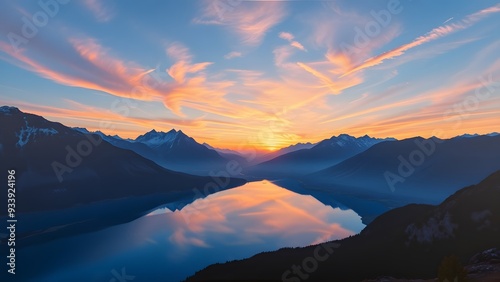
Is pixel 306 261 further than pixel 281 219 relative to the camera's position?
No

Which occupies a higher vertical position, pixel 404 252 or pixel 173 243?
pixel 404 252

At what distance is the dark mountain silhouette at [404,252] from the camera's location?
2378 inches

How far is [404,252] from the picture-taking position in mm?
70312

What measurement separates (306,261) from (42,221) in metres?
167

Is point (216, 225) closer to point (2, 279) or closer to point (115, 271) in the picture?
point (115, 271)

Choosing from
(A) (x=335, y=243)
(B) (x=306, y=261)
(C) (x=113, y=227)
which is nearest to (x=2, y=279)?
(C) (x=113, y=227)

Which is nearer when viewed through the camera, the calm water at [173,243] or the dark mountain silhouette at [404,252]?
the dark mountain silhouette at [404,252]

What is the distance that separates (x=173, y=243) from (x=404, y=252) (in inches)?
3524

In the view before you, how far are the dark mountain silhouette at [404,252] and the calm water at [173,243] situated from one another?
78.4ft

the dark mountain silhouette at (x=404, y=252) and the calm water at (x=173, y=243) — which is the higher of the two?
the dark mountain silhouette at (x=404, y=252)

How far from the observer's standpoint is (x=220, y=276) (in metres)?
70.6

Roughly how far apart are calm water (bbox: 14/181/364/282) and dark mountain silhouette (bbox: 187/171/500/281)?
23889mm

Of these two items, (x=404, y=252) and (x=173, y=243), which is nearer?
(x=404, y=252)

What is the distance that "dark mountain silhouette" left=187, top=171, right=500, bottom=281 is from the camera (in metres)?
60.4
